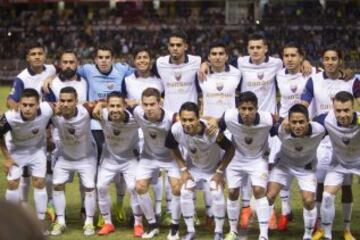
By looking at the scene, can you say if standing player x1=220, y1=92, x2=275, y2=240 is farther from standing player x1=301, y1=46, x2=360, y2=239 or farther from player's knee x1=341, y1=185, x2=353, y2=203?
player's knee x1=341, y1=185, x2=353, y2=203

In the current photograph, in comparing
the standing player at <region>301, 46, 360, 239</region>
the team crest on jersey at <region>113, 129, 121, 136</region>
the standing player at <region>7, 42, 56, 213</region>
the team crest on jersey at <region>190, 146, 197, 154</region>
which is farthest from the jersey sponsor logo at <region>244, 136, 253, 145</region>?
the standing player at <region>7, 42, 56, 213</region>

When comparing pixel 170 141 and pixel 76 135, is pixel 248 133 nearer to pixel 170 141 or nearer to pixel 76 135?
pixel 170 141

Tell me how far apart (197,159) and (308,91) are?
4.99ft

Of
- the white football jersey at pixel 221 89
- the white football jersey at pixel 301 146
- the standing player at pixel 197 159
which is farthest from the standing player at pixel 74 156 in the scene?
the white football jersey at pixel 301 146

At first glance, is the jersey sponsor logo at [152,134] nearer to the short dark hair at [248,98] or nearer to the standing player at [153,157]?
the standing player at [153,157]

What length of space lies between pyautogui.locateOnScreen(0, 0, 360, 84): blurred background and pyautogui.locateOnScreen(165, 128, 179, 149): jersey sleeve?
1040 inches

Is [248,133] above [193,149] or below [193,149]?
above

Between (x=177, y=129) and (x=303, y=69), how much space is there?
182 cm

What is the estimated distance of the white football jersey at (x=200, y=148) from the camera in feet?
21.7

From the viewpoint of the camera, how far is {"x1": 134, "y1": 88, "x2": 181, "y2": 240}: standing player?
22.4ft

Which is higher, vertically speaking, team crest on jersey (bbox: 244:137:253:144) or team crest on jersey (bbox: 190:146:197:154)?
team crest on jersey (bbox: 244:137:253:144)

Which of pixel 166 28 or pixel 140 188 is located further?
pixel 166 28

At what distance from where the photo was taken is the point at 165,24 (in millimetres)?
37156

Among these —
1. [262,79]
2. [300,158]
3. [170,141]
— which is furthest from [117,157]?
[300,158]
